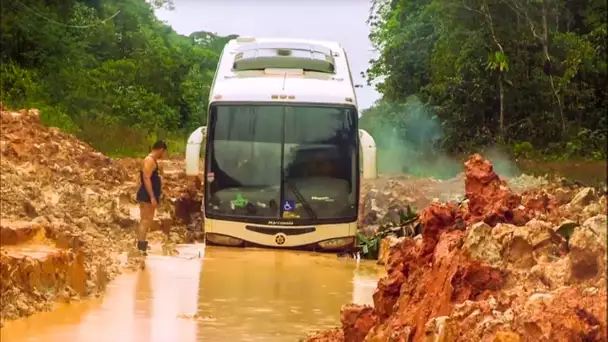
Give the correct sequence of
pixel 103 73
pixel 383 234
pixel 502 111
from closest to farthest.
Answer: pixel 383 234, pixel 502 111, pixel 103 73

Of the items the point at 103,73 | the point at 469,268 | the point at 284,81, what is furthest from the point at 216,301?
the point at 103,73

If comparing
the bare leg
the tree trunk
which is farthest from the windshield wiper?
the tree trunk

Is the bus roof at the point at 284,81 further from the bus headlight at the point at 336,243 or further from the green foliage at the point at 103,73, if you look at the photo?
the green foliage at the point at 103,73

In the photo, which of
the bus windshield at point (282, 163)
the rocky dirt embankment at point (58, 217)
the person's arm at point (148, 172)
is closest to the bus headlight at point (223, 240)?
the bus windshield at point (282, 163)

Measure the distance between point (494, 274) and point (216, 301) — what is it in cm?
642

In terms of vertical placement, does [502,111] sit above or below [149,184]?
above

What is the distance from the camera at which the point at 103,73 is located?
125ft

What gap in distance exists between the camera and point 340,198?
17.6 metres

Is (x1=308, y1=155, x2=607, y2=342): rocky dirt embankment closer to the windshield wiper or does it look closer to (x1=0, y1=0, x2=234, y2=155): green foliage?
the windshield wiper

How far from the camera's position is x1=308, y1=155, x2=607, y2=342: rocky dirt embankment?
17.3ft

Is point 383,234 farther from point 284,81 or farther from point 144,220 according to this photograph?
point 144,220

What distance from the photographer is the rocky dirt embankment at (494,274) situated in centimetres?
529

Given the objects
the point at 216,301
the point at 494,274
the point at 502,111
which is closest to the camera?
the point at 494,274

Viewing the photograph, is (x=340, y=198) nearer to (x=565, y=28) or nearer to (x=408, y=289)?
(x=408, y=289)
